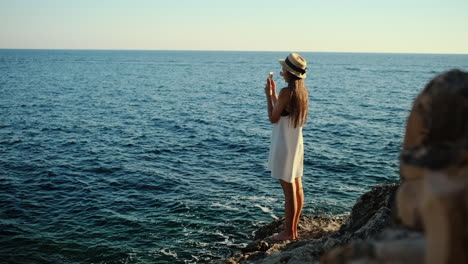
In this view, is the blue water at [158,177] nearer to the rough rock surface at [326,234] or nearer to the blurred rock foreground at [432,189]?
the rough rock surface at [326,234]

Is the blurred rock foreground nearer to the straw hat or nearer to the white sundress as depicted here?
the straw hat

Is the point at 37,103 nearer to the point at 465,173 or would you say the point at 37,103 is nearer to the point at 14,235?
the point at 14,235

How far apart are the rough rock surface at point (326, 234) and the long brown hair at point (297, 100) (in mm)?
1848

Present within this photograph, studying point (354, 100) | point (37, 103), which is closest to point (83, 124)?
point (37, 103)

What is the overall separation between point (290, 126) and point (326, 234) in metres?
2.28

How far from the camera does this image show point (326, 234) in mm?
7340

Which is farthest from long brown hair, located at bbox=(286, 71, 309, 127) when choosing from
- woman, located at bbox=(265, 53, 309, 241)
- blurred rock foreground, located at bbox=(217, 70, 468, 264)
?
blurred rock foreground, located at bbox=(217, 70, 468, 264)

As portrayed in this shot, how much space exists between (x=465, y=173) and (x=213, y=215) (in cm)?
1020

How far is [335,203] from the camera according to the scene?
42.3 ft

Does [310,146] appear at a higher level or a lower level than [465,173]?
lower

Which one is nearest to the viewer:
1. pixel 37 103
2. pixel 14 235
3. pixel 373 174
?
pixel 14 235

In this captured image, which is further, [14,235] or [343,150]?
[343,150]

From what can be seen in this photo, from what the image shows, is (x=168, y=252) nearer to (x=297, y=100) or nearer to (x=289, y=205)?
(x=289, y=205)

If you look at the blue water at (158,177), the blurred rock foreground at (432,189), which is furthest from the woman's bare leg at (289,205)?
the blurred rock foreground at (432,189)
